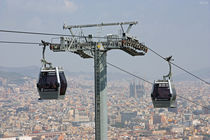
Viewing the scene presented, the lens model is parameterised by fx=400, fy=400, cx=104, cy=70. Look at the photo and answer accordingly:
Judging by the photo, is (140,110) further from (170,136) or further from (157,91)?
(157,91)

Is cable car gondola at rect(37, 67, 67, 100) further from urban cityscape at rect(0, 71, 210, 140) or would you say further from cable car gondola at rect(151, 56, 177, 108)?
urban cityscape at rect(0, 71, 210, 140)

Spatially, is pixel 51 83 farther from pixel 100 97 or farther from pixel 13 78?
pixel 13 78

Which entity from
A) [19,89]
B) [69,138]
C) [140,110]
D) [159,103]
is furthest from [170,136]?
[19,89]

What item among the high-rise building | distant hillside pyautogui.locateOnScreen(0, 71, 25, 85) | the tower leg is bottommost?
the tower leg

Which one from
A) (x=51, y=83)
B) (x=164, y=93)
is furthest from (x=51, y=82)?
(x=164, y=93)

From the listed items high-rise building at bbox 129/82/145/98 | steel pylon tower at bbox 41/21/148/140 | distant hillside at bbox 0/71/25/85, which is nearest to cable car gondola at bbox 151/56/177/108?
steel pylon tower at bbox 41/21/148/140

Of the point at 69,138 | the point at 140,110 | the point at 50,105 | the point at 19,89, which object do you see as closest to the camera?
the point at 69,138
